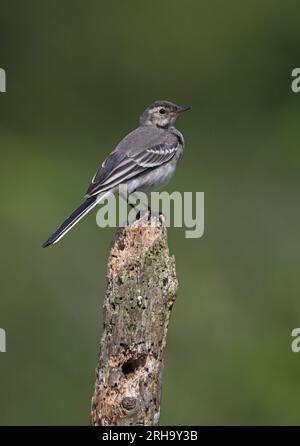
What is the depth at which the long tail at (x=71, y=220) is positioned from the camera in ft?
25.1

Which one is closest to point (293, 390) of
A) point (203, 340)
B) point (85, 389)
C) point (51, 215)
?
point (203, 340)

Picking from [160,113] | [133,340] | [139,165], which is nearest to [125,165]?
[139,165]

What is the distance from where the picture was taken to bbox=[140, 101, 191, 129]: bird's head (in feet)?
32.4

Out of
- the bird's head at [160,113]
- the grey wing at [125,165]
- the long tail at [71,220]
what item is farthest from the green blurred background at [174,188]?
the long tail at [71,220]

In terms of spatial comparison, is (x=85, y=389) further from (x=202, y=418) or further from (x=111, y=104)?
(x=111, y=104)

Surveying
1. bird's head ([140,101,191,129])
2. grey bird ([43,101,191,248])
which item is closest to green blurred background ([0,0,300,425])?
bird's head ([140,101,191,129])

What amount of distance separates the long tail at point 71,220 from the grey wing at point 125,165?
0.09 meters

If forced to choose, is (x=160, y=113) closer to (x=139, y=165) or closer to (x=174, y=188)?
(x=139, y=165)

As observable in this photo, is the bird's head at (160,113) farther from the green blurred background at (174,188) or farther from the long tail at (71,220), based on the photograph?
the green blurred background at (174,188)

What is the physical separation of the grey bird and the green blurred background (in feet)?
12.2

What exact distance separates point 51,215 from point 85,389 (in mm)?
4553

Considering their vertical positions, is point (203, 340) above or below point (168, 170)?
below

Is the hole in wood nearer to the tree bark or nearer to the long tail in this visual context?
the tree bark

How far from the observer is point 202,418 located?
1269 cm
